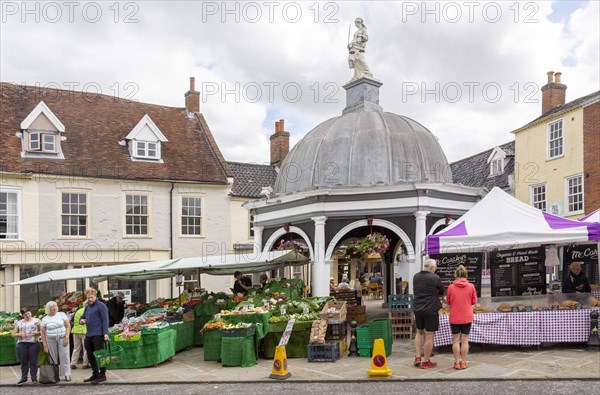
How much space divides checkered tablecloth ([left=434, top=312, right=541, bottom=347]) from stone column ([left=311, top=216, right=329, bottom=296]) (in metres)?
4.81

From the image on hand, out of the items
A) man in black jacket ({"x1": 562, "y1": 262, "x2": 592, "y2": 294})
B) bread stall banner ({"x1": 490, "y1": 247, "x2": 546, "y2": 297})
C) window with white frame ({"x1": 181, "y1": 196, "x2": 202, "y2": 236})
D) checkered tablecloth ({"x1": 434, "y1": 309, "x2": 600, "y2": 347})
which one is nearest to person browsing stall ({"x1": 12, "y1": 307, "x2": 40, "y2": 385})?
checkered tablecloth ({"x1": 434, "y1": 309, "x2": 600, "y2": 347})

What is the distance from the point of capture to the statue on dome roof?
19344 millimetres

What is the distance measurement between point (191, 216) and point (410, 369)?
17.9 meters

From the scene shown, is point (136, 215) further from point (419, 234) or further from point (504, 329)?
point (504, 329)

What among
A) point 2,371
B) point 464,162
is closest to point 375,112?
point 2,371

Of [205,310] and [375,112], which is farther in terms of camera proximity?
[375,112]

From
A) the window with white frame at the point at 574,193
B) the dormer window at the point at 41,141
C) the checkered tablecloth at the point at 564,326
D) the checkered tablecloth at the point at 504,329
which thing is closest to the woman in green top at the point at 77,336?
the checkered tablecloth at the point at 504,329

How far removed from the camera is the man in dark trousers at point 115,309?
14891 mm

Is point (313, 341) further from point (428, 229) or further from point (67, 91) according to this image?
point (67, 91)

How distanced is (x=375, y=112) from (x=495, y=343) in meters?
9.28

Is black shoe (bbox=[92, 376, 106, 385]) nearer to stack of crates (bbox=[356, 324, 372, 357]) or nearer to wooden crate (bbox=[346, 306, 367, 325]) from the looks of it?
stack of crates (bbox=[356, 324, 372, 357])

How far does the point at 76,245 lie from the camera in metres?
23.5

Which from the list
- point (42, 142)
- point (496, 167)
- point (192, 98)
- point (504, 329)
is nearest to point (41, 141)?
point (42, 142)

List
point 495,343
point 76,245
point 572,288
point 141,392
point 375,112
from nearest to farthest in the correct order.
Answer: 1. point 141,392
2. point 495,343
3. point 572,288
4. point 375,112
5. point 76,245
